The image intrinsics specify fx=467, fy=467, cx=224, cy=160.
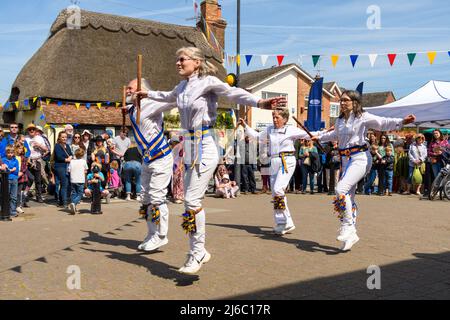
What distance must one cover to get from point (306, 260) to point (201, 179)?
5.63 ft

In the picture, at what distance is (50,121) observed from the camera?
2250 cm

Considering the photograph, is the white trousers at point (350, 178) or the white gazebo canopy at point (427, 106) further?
the white gazebo canopy at point (427, 106)

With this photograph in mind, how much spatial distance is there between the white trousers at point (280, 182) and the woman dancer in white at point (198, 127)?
8.83ft

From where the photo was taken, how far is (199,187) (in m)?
4.73

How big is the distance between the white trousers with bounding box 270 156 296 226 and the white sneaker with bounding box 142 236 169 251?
213 centimetres

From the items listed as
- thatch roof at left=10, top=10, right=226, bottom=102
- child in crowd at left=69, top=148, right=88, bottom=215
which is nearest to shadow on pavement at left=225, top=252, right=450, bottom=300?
child in crowd at left=69, top=148, right=88, bottom=215

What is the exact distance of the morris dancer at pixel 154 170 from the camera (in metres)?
5.73

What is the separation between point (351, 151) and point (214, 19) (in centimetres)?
2894

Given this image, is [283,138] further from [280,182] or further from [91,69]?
[91,69]

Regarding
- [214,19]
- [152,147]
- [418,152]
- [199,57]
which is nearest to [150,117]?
[152,147]

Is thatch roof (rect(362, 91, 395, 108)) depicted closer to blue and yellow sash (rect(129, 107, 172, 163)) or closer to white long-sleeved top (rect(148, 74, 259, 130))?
blue and yellow sash (rect(129, 107, 172, 163))

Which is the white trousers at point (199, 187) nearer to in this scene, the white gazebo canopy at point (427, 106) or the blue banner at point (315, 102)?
the white gazebo canopy at point (427, 106)

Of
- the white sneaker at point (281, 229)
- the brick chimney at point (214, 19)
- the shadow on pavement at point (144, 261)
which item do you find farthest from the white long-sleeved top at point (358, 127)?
the brick chimney at point (214, 19)
